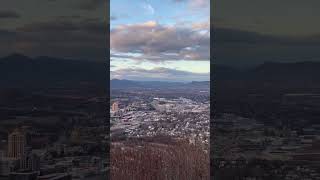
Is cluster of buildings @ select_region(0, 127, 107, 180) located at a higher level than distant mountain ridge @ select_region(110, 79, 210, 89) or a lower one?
lower

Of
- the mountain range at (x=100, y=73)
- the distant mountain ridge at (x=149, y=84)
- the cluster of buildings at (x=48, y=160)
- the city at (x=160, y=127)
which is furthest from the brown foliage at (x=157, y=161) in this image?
the mountain range at (x=100, y=73)

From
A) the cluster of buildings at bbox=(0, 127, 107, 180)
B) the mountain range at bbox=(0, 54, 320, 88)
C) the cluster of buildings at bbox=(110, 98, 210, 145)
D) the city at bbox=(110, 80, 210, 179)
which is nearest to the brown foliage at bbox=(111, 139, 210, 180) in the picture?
the city at bbox=(110, 80, 210, 179)

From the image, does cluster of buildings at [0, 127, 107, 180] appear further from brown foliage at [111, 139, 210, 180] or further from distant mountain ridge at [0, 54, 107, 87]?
distant mountain ridge at [0, 54, 107, 87]

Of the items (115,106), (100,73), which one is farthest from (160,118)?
(100,73)

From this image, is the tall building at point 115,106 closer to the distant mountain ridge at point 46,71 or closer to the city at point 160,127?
the city at point 160,127

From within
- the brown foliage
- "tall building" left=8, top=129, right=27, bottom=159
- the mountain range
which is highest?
the mountain range

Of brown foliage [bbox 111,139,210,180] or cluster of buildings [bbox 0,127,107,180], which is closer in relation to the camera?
cluster of buildings [bbox 0,127,107,180]

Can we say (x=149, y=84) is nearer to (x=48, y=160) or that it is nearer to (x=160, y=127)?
(x=160, y=127)

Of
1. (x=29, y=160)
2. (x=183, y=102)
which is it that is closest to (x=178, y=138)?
(x=183, y=102)

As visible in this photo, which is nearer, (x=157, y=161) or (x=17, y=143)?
(x=17, y=143)
